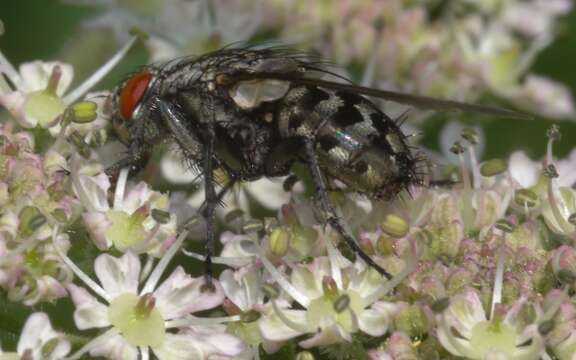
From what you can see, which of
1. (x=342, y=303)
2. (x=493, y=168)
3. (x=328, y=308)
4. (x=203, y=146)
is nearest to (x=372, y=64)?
(x=493, y=168)

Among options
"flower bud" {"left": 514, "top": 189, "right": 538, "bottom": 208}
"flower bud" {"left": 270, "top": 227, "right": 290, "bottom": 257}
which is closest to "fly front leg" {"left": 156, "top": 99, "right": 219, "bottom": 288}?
"flower bud" {"left": 270, "top": 227, "right": 290, "bottom": 257}

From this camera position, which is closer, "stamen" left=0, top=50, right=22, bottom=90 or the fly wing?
the fly wing

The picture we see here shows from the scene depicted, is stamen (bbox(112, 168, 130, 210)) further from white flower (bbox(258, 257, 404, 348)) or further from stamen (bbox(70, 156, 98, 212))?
white flower (bbox(258, 257, 404, 348))

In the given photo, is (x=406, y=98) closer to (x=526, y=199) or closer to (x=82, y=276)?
(x=526, y=199)

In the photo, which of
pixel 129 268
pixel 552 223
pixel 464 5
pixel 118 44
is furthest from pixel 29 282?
pixel 464 5

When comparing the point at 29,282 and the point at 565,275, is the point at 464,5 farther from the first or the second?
the point at 29,282

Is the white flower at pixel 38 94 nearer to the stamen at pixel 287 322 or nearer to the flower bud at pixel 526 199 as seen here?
the stamen at pixel 287 322

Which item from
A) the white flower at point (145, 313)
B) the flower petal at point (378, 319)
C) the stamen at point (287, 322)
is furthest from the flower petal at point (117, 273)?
the flower petal at point (378, 319)
